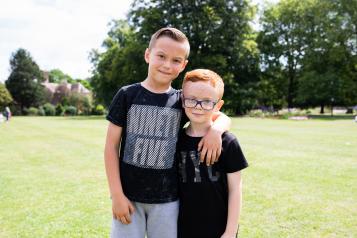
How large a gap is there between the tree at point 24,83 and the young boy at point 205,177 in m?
84.1

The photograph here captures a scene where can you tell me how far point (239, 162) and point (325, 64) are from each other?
176ft

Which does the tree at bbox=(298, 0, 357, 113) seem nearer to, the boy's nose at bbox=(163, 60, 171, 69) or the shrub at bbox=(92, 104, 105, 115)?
the shrub at bbox=(92, 104, 105, 115)

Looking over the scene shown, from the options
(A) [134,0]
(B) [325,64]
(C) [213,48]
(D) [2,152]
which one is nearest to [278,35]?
(B) [325,64]

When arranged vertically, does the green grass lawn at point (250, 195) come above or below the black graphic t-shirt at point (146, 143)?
below

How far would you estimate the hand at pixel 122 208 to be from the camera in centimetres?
268

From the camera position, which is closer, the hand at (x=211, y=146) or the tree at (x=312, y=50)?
the hand at (x=211, y=146)

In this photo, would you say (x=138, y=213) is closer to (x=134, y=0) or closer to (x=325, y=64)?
(x=134, y=0)

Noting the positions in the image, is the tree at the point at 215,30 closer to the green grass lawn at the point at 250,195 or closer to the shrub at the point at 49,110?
the green grass lawn at the point at 250,195

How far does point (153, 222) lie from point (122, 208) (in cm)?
26

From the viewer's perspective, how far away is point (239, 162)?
2.68 metres

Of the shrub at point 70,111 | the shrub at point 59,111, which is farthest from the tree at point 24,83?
the shrub at point 70,111

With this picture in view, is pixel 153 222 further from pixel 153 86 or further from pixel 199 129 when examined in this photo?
pixel 153 86

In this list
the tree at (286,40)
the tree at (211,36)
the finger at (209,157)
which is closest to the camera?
the finger at (209,157)

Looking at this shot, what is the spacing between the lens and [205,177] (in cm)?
273
